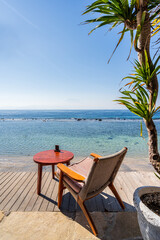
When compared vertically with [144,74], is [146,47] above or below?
above

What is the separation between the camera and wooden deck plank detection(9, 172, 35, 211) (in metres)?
2.00

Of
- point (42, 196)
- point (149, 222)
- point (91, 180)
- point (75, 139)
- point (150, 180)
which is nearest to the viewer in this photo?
point (149, 222)

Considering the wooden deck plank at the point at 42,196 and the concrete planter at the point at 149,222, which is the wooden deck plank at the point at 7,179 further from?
the concrete planter at the point at 149,222

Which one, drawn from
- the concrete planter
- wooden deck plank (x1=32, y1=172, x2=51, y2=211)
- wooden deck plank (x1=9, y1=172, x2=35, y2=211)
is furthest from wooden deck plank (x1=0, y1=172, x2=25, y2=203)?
the concrete planter

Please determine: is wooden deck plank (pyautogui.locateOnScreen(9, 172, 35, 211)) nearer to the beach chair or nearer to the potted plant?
the beach chair

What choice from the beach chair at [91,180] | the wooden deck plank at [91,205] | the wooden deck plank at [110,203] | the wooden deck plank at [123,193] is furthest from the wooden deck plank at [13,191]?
the wooden deck plank at [123,193]

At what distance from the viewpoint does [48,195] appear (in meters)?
2.27

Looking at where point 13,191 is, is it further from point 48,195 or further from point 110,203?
point 110,203

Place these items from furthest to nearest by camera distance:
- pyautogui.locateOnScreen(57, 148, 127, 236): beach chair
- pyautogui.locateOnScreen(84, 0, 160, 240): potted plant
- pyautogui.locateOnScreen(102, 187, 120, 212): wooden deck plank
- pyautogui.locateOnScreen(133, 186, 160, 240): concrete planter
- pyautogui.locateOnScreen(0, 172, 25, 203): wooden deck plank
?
pyautogui.locateOnScreen(0, 172, 25, 203): wooden deck plank < pyautogui.locateOnScreen(102, 187, 120, 212): wooden deck plank < pyautogui.locateOnScreen(57, 148, 127, 236): beach chair < pyautogui.locateOnScreen(84, 0, 160, 240): potted plant < pyautogui.locateOnScreen(133, 186, 160, 240): concrete planter

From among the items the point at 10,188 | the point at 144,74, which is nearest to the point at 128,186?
the point at 144,74

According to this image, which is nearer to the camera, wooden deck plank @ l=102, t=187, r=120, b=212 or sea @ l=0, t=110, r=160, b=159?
wooden deck plank @ l=102, t=187, r=120, b=212

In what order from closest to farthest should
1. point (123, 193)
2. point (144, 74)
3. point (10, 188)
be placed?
1. point (144, 74)
2. point (123, 193)
3. point (10, 188)

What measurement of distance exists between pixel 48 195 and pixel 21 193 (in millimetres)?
528

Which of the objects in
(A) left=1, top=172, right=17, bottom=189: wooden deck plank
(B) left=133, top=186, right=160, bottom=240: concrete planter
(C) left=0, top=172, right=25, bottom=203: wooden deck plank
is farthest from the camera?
(A) left=1, top=172, right=17, bottom=189: wooden deck plank
